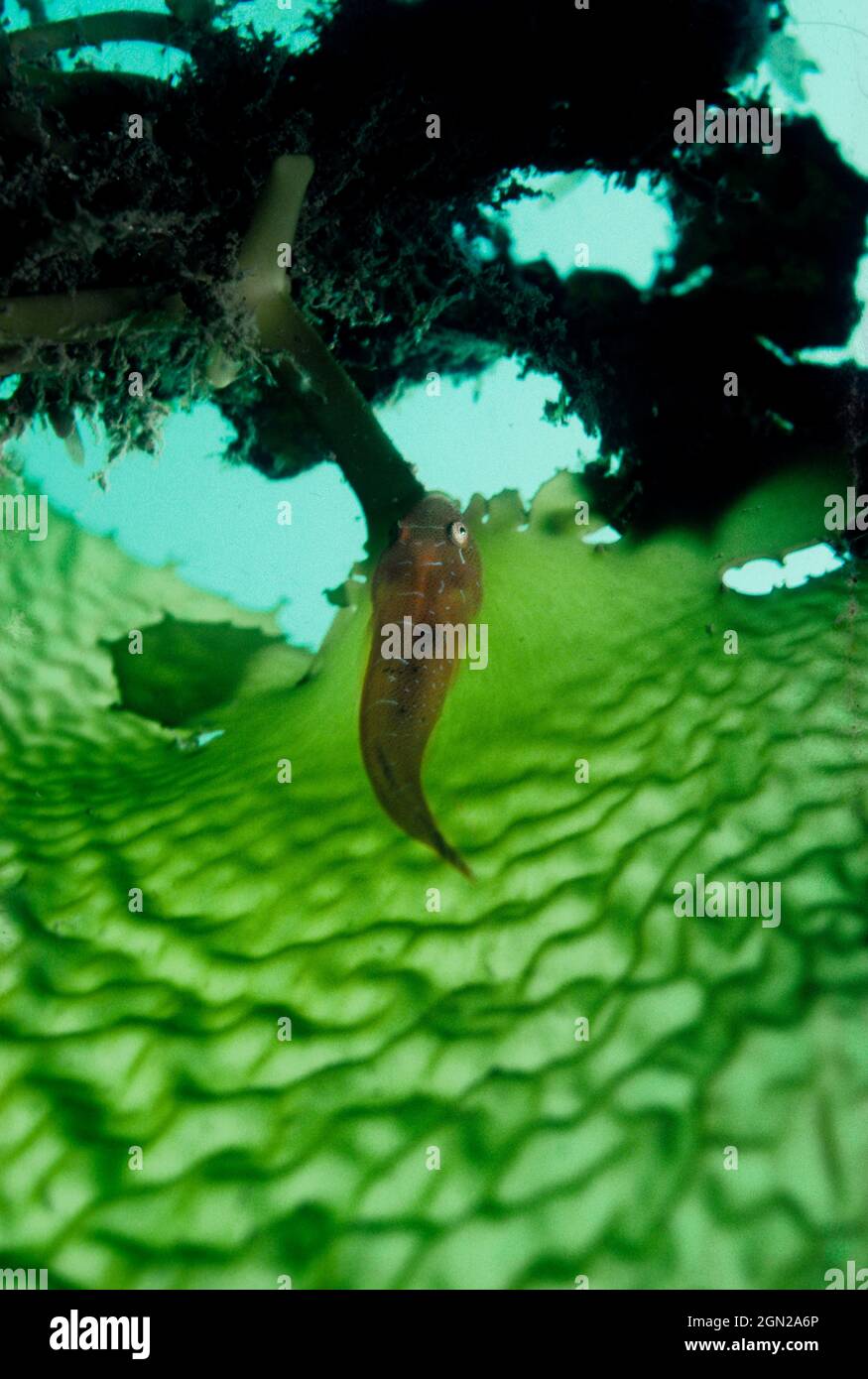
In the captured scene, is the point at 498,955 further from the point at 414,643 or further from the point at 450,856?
the point at 414,643

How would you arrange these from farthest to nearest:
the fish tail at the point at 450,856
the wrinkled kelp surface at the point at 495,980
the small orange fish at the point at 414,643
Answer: the small orange fish at the point at 414,643, the fish tail at the point at 450,856, the wrinkled kelp surface at the point at 495,980

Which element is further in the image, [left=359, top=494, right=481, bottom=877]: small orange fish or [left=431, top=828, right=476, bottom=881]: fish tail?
[left=359, top=494, right=481, bottom=877]: small orange fish

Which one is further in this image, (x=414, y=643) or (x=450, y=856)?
(x=414, y=643)

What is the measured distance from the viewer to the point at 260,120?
1.60 metres

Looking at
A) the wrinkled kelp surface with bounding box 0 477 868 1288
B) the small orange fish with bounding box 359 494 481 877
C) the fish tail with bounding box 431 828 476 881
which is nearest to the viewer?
the wrinkled kelp surface with bounding box 0 477 868 1288

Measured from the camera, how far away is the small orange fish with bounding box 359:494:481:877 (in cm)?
161

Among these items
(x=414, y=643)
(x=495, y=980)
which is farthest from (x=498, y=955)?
(x=414, y=643)

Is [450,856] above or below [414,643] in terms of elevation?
below

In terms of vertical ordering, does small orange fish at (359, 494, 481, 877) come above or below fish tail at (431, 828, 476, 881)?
above

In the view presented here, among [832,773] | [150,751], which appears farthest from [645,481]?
[150,751]

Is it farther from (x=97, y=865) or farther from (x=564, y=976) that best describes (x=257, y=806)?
(x=564, y=976)

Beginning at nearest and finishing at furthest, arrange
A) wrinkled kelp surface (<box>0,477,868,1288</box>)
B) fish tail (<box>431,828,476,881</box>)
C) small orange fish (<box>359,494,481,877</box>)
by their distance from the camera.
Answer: wrinkled kelp surface (<box>0,477,868,1288</box>) < fish tail (<box>431,828,476,881</box>) < small orange fish (<box>359,494,481,877</box>)

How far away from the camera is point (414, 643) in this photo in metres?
1.77

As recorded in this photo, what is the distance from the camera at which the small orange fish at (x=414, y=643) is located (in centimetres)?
161
